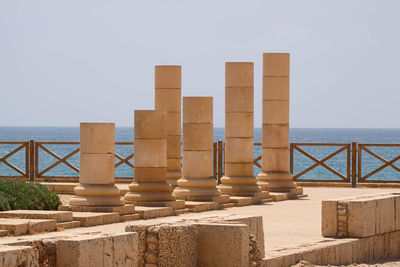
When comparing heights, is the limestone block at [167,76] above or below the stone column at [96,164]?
above

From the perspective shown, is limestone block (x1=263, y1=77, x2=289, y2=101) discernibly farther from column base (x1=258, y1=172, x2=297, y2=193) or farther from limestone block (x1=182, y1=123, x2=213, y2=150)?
limestone block (x1=182, y1=123, x2=213, y2=150)

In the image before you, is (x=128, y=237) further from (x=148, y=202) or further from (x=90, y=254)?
(x=148, y=202)

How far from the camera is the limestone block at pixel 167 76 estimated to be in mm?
24641

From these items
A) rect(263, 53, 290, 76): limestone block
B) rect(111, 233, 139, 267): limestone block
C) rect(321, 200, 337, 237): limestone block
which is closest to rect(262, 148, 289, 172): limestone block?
rect(263, 53, 290, 76): limestone block

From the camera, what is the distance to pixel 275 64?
25.0 m

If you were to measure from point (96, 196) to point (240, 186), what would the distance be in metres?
5.53

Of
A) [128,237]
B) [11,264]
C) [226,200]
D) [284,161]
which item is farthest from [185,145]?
[11,264]

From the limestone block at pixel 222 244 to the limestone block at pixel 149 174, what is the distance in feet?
28.4

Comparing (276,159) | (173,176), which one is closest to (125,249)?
(173,176)

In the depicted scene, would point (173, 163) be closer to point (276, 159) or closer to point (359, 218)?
point (276, 159)

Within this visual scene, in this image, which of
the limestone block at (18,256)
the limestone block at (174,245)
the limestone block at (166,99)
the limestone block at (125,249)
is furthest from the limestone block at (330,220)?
the limestone block at (166,99)

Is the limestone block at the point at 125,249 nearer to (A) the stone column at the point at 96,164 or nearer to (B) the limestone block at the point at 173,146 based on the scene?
(A) the stone column at the point at 96,164

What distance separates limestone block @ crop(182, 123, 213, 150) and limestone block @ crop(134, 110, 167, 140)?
5.30ft

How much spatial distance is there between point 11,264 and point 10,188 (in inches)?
380
